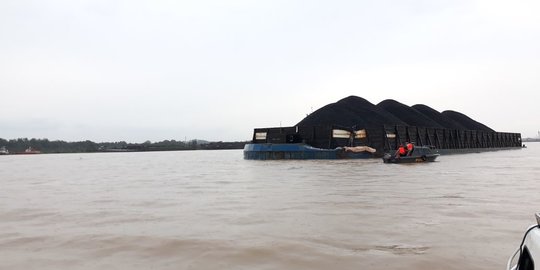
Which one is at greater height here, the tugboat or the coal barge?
the coal barge

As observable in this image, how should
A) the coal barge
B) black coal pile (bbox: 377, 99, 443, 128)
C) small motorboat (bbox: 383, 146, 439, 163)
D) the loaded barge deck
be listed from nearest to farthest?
1. small motorboat (bbox: 383, 146, 439, 163)
2. the loaded barge deck
3. the coal barge
4. black coal pile (bbox: 377, 99, 443, 128)

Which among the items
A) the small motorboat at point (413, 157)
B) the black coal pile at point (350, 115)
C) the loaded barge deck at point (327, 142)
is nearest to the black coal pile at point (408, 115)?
the black coal pile at point (350, 115)

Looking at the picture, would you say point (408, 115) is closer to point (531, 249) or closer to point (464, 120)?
point (464, 120)

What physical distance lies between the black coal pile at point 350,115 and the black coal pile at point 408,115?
1072 centimetres

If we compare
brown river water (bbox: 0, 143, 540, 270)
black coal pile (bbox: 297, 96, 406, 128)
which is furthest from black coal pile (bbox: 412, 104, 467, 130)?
brown river water (bbox: 0, 143, 540, 270)

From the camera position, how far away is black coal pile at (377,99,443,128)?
86838mm

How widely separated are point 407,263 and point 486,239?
2620mm

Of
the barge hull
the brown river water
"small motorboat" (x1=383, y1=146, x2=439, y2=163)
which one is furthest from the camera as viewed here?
the barge hull

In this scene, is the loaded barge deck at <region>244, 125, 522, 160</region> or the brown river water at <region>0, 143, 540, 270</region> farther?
the loaded barge deck at <region>244, 125, 522, 160</region>

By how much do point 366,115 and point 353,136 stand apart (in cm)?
1946

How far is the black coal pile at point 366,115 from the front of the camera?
224 ft

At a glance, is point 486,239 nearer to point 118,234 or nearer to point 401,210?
point 401,210

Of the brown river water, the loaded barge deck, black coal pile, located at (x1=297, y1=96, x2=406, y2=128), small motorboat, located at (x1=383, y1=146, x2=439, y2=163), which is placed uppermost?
black coal pile, located at (x1=297, y1=96, x2=406, y2=128)

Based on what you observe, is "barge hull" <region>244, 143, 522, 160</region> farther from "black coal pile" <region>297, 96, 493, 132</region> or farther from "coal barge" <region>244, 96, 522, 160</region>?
"black coal pile" <region>297, 96, 493, 132</region>
